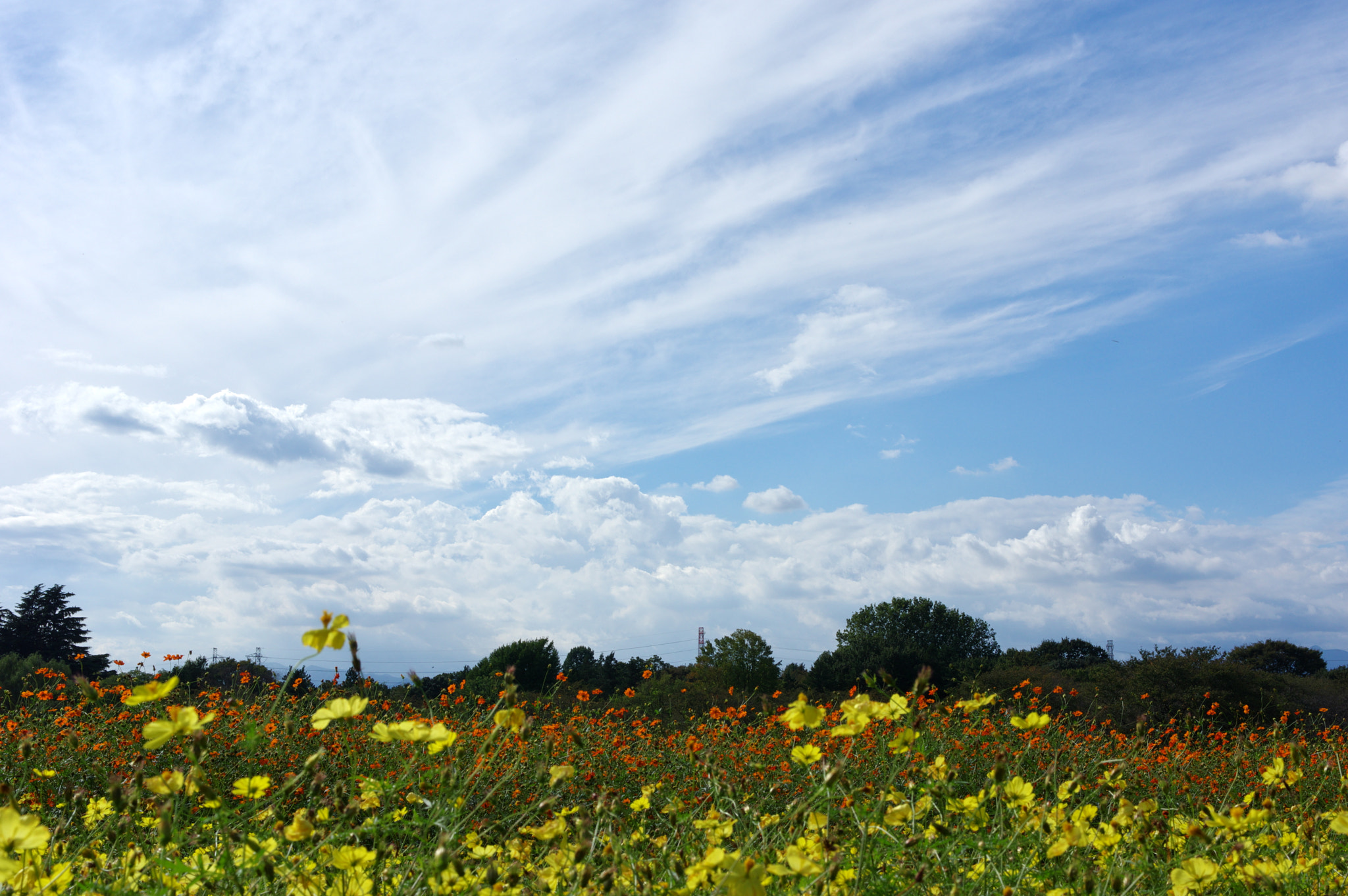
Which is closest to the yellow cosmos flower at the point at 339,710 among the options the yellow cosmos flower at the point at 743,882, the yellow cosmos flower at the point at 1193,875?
the yellow cosmos flower at the point at 743,882

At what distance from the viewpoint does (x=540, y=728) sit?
5113 mm

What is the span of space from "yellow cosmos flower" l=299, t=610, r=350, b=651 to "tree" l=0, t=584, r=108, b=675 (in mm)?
24246

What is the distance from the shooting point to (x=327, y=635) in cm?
145

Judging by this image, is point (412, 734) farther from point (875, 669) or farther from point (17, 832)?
point (875, 669)

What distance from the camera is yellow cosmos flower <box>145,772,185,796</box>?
1453 millimetres

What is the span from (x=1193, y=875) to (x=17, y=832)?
7.64ft

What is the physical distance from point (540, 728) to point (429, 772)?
3.40 metres

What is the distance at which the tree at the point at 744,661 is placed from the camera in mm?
18578

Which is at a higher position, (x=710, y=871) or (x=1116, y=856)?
(x=710, y=871)

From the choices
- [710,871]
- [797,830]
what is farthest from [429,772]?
[797,830]

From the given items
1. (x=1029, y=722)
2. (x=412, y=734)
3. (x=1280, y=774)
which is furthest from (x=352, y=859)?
(x=1280, y=774)

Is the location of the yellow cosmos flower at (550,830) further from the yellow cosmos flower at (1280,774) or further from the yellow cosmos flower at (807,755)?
the yellow cosmos flower at (1280,774)

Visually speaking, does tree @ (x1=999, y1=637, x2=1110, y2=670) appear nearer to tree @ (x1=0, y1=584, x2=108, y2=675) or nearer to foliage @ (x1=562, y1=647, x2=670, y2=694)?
foliage @ (x1=562, y1=647, x2=670, y2=694)

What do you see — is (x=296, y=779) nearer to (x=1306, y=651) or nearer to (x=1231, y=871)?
(x=1231, y=871)
